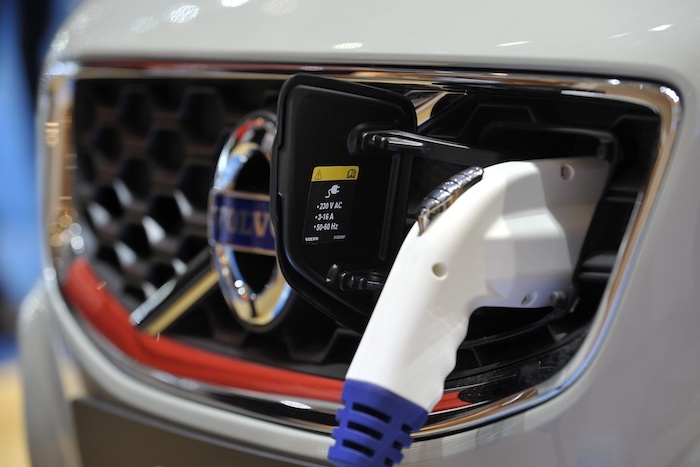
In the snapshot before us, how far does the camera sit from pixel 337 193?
0.57 metres

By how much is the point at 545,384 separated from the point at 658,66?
22 centimetres

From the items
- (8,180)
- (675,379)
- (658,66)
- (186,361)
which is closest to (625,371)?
(675,379)

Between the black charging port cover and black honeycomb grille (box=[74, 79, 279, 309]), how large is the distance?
254 mm

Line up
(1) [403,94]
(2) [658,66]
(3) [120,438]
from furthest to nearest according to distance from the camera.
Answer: (3) [120,438], (1) [403,94], (2) [658,66]

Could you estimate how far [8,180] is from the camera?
2.73 m

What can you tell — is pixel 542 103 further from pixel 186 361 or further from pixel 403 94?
pixel 186 361

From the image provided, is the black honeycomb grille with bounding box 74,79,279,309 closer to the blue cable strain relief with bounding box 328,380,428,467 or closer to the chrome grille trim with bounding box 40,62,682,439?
the chrome grille trim with bounding box 40,62,682,439

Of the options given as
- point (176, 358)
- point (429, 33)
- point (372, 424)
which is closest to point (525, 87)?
point (429, 33)

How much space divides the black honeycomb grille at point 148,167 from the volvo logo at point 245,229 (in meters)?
0.07

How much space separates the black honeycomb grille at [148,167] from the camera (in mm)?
878

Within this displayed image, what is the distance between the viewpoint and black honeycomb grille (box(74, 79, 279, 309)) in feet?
2.88

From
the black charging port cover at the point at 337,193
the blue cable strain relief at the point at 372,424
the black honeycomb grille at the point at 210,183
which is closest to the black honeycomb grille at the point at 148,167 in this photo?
the black honeycomb grille at the point at 210,183

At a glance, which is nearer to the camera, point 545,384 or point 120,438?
point 545,384

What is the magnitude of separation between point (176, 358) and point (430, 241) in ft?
1.30
